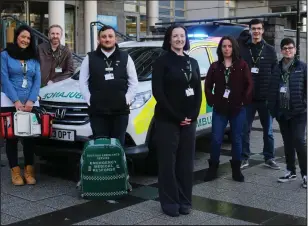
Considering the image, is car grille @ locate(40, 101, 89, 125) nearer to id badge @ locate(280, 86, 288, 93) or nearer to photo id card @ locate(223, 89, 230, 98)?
photo id card @ locate(223, 89, 230, 98)

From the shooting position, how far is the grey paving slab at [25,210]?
15.1ft

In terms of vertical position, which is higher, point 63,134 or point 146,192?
point 63,134

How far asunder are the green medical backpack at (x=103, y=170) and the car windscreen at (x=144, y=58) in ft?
4.88

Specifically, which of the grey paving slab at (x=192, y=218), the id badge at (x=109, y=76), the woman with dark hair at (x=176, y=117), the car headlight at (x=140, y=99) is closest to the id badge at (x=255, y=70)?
the car headlight at (x=140, y=99)

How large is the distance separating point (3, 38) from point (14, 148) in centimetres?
533

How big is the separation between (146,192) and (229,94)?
63.8 inches

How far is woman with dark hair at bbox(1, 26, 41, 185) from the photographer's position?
5496 mm

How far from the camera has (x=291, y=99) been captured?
18.1 ft

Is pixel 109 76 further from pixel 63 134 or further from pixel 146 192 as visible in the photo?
Result: pixel 146 192

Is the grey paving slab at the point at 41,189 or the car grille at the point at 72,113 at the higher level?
the car grille at the point at 72,113

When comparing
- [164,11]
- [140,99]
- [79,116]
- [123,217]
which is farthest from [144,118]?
[164,11]

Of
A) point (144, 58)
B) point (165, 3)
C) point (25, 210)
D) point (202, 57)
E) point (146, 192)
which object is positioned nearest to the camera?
point (25, 210)

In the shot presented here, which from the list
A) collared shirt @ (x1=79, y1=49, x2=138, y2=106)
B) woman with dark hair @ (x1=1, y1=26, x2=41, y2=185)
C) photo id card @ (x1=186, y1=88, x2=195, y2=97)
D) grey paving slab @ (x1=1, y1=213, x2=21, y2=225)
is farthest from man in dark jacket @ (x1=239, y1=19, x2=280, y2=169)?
grey paving slab @ (x1=1, y1=213, x2=21, y2=225)

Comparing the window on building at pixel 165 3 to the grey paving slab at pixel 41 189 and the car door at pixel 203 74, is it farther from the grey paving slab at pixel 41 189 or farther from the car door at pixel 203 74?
the grey paving slab at pixel 41 189
